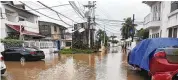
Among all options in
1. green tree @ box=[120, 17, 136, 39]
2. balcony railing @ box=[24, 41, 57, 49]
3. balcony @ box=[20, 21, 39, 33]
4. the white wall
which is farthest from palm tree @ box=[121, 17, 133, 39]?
the white wall

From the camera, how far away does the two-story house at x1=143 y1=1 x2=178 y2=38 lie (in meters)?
13.7

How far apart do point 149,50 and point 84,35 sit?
107ft

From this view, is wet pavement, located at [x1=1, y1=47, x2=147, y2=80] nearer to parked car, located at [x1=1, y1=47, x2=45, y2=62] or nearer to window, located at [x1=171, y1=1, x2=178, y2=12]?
parked car, located at [x1=1, y1=47, x2=45, y2=62]

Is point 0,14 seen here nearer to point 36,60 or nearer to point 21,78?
point 36,60

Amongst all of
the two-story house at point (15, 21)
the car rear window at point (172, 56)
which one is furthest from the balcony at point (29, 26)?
the car rear window at point (172, 56)

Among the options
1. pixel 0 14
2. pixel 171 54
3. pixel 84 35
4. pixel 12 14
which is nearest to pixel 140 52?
pixel 171 54

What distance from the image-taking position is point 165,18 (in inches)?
607

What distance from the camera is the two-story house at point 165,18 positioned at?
13.7 metres

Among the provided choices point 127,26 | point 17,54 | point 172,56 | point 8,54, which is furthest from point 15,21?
point 127,26

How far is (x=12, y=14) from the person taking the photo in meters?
26.4

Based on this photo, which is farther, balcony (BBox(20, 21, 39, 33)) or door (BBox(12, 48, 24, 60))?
balcony (BBox(20, 21, 39, 33))

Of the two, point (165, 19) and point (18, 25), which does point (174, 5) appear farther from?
point (18, 25)

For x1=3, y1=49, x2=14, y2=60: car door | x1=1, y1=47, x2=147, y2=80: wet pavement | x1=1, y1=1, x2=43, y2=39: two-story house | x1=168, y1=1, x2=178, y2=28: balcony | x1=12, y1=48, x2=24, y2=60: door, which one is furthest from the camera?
x1=1, y1=1, x2=43, y2=39: two-story house

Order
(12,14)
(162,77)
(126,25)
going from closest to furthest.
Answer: (162,77) → (12,14) → (126,25)
